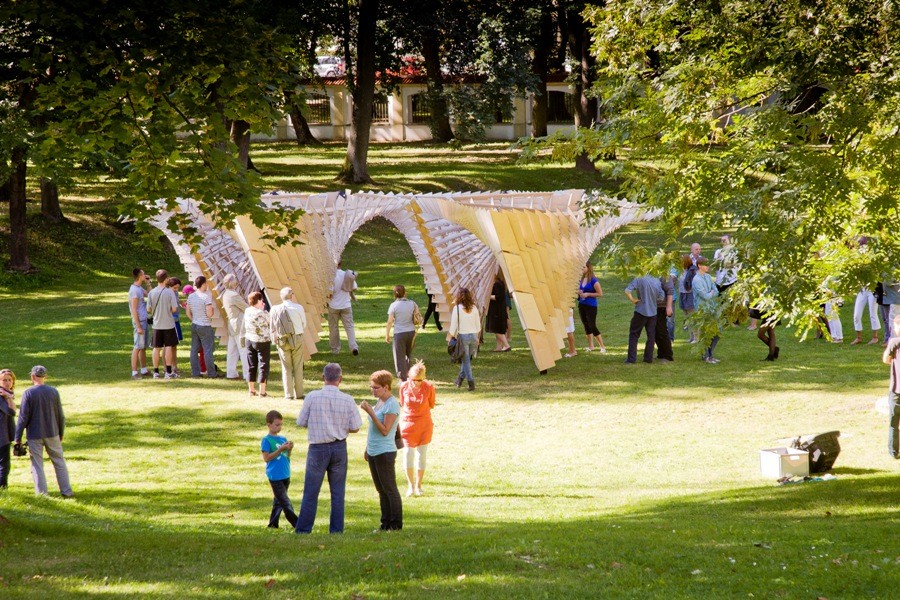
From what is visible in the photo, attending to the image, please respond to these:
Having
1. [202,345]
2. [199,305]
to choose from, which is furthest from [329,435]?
[202,345]

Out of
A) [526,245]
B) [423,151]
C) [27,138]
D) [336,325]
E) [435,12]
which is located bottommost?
[336,325]

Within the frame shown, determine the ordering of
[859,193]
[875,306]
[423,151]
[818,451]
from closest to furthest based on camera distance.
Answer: [859,193] → [818,451] → [875,306] → [423,151]

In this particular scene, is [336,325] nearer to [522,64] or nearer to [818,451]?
[818,451]

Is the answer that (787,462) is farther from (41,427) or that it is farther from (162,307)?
(162,307)

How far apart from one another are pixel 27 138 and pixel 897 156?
A: 63.9 ft

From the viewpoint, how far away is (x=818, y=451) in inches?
440

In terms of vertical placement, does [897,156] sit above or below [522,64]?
below

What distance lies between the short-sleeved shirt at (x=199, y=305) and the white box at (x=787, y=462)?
886cm

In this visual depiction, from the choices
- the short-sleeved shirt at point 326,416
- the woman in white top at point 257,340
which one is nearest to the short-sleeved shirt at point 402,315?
the woman in white top at point 257,340

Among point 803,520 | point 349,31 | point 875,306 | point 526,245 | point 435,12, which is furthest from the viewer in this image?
point 349,31

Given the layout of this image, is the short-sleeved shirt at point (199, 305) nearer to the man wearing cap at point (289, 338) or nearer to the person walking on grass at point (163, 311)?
the person walking on grass at point (163, 311)

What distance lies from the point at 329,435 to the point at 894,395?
639 centimetres

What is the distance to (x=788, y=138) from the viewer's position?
10055 mm

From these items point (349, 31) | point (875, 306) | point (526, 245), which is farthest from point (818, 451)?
point (349, 31)
